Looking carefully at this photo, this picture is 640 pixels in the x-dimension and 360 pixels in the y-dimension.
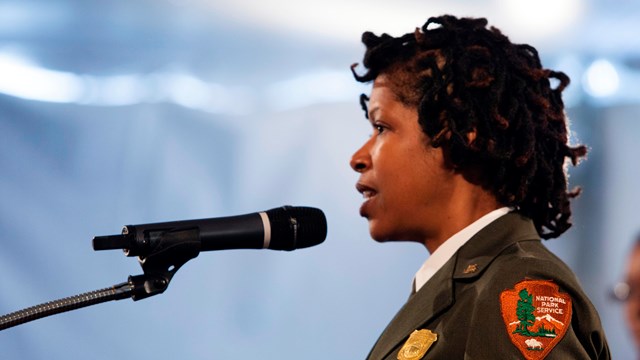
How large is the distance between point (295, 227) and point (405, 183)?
0.40 meters

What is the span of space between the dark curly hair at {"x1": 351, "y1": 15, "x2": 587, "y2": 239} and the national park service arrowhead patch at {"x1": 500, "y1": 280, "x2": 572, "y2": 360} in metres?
0.33

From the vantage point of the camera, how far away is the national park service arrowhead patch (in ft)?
4.95

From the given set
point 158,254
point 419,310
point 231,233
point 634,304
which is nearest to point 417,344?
point 419,310

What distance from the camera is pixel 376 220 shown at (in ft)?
6.21

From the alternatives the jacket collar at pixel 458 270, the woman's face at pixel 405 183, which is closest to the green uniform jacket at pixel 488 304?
the jacket collar at pixel 458 270

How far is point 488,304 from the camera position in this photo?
1591mm

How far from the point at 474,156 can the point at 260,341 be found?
1212 mm

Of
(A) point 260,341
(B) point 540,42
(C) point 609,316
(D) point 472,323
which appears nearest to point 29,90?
(A) point 260,341

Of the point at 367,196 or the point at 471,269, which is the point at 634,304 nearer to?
the point at 471,269

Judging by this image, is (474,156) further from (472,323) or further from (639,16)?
(639,16)

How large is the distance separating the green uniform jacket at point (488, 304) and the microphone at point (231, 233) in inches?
12.1

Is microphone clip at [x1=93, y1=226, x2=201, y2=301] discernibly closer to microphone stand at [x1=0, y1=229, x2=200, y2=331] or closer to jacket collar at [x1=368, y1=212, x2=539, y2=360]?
microphone stand at [x1=0, y1=229, x2=200, y2=331]

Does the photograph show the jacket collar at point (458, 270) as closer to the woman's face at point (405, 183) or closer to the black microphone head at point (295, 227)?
the woman's face at point (405, 183)

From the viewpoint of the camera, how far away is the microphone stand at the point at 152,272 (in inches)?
51.7
